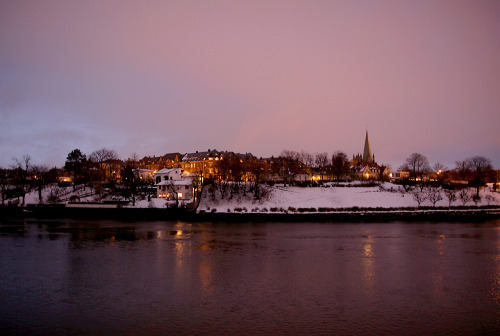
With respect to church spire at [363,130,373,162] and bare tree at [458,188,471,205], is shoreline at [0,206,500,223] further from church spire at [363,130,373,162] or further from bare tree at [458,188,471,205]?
church spire at [363,130,373,162]

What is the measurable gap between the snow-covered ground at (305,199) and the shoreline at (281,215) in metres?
2.37

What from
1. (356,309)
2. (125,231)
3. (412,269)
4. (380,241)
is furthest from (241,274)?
(125,231)

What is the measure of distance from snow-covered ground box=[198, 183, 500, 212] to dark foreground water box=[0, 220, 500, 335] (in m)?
22.1

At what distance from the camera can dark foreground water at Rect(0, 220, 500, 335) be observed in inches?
507

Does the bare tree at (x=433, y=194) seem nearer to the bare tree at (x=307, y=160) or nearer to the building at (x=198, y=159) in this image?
the bare tree at (x=307, y=160)

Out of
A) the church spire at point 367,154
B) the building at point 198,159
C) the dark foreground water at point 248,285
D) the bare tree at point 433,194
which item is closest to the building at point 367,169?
the church spire at point 367,154

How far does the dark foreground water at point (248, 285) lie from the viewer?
42.2ft

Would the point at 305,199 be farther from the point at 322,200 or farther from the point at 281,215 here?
the point at 281,215

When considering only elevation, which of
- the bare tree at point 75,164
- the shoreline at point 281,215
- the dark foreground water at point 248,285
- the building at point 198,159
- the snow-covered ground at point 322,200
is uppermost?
the building at point 198,159

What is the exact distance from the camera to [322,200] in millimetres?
57312

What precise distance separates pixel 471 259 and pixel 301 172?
6809 cm

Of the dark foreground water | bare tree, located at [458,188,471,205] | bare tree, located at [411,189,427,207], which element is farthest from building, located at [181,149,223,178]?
the dark foreground water

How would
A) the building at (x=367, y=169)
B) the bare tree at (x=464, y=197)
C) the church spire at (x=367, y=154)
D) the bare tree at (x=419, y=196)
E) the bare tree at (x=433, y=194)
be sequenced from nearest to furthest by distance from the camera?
the bare tree at (x=419, y=196) → the bare tree at (x=433, y=194) → the bare tree at (x=464, y=197) → the building at (x=367, y=169) → the church spire at (x=367, y=154)

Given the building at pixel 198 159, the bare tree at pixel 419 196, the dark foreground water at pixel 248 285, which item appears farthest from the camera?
the building at pixel 198 159
